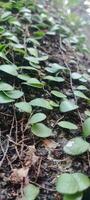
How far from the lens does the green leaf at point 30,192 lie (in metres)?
1.22

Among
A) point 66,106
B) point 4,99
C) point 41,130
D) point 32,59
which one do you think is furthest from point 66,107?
point 32,59

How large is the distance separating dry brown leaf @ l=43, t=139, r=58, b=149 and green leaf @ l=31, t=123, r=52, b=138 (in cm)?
4

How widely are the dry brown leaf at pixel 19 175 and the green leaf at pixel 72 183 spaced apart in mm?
164

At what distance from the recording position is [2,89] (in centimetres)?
160

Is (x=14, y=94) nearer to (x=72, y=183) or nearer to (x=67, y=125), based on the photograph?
(x=67, y=125)

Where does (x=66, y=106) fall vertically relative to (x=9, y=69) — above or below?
below

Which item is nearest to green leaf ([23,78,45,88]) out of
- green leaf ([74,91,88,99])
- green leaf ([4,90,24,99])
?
green leaf ([4,90,24,99])

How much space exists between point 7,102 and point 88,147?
1.54ft

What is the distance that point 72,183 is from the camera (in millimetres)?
1214

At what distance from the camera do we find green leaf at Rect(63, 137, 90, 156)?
4.51ft

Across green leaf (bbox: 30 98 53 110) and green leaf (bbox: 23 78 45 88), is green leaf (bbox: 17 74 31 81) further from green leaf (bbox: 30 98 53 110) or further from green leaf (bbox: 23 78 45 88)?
green leaf (bbox: 30 98 53 110)

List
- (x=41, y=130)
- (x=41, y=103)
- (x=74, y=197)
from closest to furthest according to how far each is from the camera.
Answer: (x=74, y=197)
(x=41, y=130)
(x=41, y=103)

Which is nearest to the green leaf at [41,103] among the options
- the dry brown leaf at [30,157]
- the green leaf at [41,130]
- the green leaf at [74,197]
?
the green leaf at [41,130]

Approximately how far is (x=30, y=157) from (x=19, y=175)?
12cm
